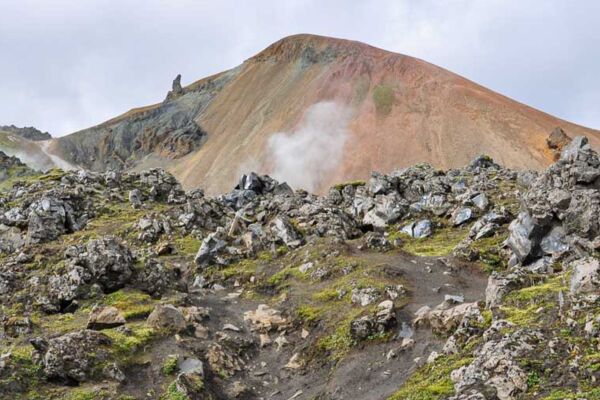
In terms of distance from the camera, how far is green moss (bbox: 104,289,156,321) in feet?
85.7

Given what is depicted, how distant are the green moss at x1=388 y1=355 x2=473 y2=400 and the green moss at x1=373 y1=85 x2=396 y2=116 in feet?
340

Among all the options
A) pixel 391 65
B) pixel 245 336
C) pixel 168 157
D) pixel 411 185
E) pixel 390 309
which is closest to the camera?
pixel 390 309

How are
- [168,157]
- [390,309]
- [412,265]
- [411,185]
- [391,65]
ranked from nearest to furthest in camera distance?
[390,309], [412,265], [411,185], [391,65], [168,157]

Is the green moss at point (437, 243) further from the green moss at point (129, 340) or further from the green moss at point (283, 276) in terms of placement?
the green moss at point (129, 340)

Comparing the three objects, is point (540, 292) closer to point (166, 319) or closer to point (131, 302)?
point (166, 319)

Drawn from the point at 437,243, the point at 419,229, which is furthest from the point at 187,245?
the point at 437,243

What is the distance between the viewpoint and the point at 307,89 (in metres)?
136

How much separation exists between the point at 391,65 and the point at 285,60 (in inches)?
1299

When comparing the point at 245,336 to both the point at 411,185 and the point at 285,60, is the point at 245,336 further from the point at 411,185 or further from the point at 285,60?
the point at 285,60

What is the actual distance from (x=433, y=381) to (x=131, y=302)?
54.9 feet

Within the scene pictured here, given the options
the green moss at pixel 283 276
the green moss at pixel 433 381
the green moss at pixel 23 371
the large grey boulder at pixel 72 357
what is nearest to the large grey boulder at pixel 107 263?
the green moss at pixel 283 276

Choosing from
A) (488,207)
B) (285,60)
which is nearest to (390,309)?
(488,207)

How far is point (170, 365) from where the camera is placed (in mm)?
20953

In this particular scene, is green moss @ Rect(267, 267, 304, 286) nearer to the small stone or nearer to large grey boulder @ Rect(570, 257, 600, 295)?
the small stone
